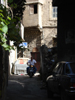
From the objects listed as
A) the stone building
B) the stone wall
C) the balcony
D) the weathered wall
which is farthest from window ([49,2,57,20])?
the stone wall

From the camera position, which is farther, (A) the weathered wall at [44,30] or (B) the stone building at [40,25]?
(A) the weathered wall at [44,30]

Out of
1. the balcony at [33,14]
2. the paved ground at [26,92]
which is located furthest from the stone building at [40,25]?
Result: the paved ground at [26,92]

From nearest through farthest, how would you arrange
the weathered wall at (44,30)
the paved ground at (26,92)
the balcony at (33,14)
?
the paved ground at (26,92)
the balcony at (33,14)
the weathered wall at (44,30)

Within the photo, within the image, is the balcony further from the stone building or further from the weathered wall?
the weathered wall

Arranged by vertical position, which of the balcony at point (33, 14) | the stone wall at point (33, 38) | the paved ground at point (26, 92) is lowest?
the paved ground at point (26, 92)

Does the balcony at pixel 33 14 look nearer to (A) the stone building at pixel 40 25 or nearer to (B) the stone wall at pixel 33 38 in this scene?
(A) the stone building at pixel 40 25

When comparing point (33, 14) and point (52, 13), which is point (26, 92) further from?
point (52, 13)

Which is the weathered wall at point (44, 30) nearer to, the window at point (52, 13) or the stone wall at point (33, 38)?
the stone wall at point (33, 38)

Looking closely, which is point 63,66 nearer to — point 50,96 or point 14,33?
point 50,96

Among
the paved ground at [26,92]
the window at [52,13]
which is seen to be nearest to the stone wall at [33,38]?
the window at [52,13]

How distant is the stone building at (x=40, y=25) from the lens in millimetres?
27953

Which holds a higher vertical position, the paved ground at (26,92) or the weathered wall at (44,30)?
the weathered wall at (44,30)

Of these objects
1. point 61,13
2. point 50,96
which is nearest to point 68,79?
point 50,96

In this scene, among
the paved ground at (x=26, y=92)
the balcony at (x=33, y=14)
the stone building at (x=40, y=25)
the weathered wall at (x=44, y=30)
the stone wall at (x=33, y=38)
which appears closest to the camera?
the paved ground at (x=26, y=92)
